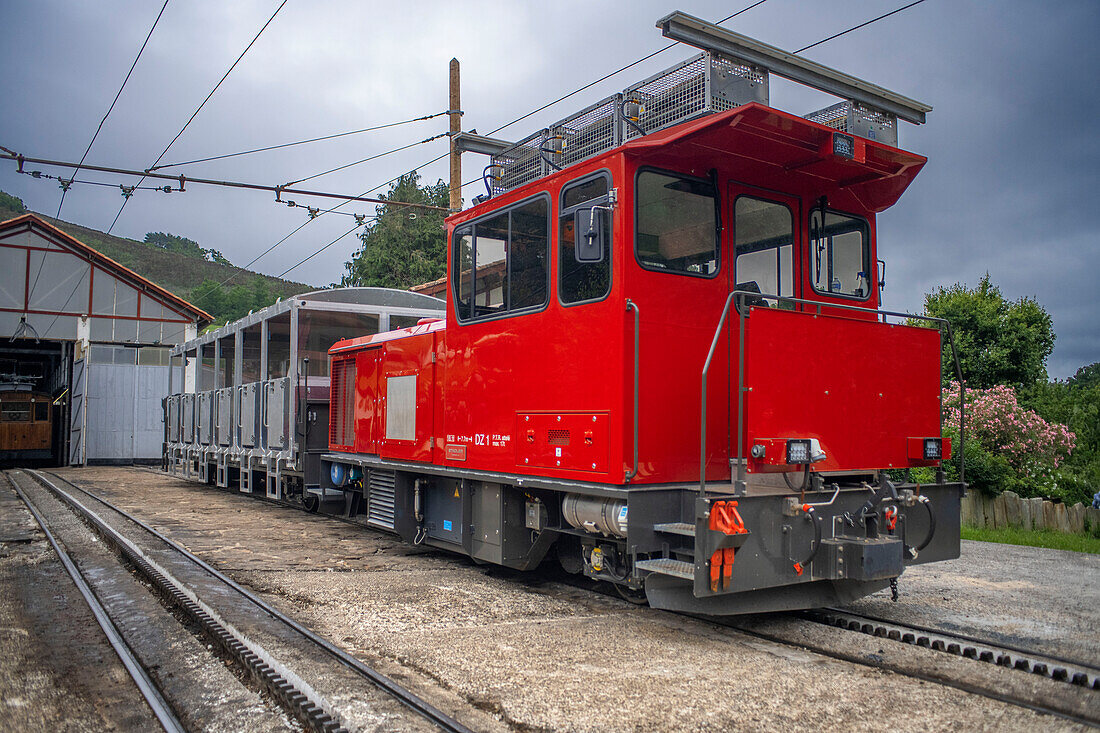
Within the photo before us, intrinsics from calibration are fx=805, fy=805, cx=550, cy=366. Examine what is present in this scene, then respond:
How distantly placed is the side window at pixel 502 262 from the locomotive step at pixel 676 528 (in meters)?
1.86

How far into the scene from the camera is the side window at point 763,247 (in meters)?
5.80

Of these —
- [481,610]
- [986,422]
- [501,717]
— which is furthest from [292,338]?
[986,422]

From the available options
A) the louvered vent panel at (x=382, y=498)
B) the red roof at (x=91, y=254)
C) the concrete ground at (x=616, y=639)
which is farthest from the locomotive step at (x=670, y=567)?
the red roof at (x=91, y=254)

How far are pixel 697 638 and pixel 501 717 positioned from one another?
1839 millimetres

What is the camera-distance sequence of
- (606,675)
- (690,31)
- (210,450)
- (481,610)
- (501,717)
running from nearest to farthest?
(501,717)
(606,675)
(690,31)
(481,610)
(210,450)

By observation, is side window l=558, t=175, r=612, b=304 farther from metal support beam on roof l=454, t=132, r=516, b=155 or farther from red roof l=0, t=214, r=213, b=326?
red roof l=0, t=214, r=213, b=326

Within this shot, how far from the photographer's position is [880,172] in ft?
18.9

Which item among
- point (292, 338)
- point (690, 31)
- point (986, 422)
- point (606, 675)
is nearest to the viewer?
point (606, 675)

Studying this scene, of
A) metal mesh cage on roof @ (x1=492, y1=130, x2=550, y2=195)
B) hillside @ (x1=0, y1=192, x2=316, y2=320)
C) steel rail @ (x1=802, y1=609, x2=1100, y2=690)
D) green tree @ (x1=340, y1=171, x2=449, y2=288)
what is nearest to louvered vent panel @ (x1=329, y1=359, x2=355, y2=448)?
metal mesh cage on roof @ (x1=492, y1=130, x2=550, y2=195)

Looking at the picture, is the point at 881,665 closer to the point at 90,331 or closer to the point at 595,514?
the point at 595,514

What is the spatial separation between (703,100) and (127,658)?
4940mm

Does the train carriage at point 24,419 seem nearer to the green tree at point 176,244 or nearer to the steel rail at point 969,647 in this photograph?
the steel rail at point 969,647

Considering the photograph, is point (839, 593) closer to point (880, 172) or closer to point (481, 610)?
point (481, 610)

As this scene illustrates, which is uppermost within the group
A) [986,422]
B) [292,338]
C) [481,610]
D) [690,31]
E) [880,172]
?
[690,31]
